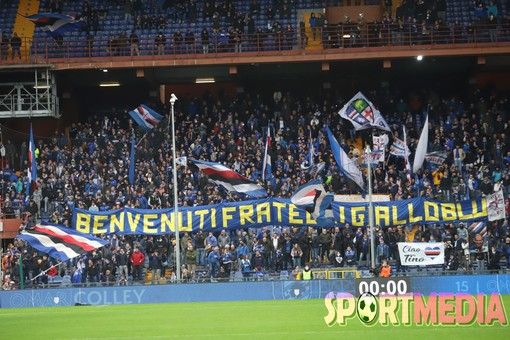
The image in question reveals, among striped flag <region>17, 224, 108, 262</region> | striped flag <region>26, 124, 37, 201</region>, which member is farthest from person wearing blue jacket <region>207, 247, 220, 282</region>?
striped flag <region>26, 124, 37, 201</region>

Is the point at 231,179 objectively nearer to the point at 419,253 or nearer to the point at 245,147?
the point at 245,147

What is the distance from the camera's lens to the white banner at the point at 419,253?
1476 inches

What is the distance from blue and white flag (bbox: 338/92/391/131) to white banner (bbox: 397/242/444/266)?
9.00 m

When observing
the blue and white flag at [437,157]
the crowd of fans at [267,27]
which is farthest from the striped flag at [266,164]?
the blue and white flag at [437,157]

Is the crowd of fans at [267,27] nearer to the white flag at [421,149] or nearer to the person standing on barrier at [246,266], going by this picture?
the white flag at [421,149]

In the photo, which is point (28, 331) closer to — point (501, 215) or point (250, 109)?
point (501, 215)

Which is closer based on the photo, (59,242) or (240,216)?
(59,242)

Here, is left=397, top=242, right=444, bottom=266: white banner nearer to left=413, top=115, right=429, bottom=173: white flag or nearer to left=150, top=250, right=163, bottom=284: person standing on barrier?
left=413, top=115, right=429, bottom=173: white flag

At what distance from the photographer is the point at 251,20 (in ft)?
161

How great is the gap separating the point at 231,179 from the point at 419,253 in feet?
25.9

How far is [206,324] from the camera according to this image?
986 inches

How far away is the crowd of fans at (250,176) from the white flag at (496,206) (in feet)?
2.66

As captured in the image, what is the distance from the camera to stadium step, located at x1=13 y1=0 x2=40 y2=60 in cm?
5200

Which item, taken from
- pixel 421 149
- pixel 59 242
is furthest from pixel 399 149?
pixel 59 242
